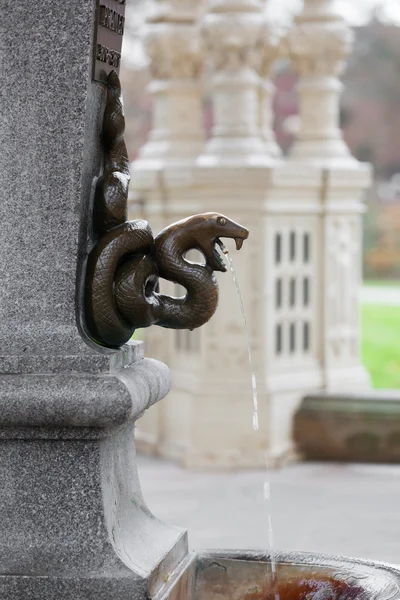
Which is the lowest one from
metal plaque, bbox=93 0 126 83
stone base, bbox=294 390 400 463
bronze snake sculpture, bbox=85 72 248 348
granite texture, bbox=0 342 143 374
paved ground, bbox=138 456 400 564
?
paved ground, bbox=138 456 400 564

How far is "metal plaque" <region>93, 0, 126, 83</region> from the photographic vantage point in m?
3.05

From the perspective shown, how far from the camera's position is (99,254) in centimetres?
306

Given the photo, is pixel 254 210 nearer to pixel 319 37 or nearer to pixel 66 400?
pixel 319 37

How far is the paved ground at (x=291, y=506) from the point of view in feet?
18.9

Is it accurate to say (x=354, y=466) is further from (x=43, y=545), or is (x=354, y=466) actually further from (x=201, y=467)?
(x=43, y=545)

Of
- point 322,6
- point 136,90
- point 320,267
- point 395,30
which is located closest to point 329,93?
point 322,6

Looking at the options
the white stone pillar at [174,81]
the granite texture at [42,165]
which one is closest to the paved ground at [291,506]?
the white stone pillar at [174,81]

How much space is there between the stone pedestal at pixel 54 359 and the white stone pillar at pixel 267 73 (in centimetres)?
454

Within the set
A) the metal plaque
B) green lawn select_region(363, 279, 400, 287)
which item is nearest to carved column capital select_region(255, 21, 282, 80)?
the metal plaque

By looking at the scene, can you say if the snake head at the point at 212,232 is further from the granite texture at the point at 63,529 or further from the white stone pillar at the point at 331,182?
the white stone pillar at the point at 331,182

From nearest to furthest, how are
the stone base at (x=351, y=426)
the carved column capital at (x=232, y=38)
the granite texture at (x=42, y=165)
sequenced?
the granite texture at (x=42, y=165), the carved column capital at (x=232, y=38), the stone base at (x=351, y=426)

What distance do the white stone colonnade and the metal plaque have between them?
160 inches

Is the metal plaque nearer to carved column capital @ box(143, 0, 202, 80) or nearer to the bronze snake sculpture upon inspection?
the bronze snake sculpture

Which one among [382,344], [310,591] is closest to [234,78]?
[310,591]
